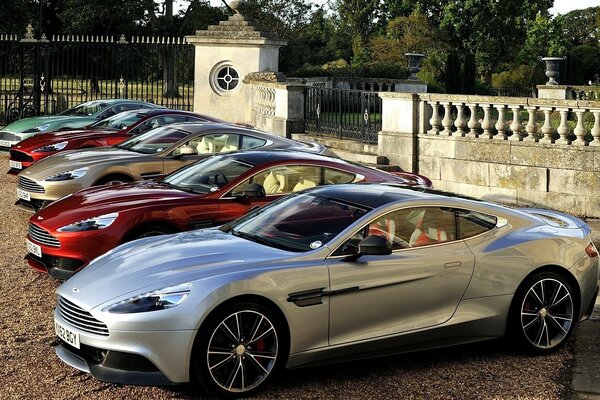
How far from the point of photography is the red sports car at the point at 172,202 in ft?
27.6

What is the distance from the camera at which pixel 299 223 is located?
21.7 ft

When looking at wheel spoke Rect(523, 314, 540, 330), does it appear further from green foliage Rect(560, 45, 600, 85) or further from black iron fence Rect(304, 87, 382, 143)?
green foliage Rect(560, 45, 600, 85)

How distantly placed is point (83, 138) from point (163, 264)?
10050mm

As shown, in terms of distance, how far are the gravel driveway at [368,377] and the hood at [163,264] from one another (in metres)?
0.59

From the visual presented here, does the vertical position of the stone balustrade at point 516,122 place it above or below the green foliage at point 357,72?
below

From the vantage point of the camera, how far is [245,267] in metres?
5.88

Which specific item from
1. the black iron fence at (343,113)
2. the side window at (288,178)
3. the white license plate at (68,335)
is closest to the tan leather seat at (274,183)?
the side window at (288,178)

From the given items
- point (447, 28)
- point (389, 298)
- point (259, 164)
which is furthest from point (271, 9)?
point (389, 298)

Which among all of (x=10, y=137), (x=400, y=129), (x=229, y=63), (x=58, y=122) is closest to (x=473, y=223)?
(x=400, y=129)

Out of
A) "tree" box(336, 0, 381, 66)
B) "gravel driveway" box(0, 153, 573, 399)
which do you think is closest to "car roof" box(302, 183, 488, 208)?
"gravel driveway" box(0, 153, 573, 399)

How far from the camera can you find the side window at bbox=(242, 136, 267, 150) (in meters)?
12.3

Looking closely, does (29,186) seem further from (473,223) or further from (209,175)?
(473,223)

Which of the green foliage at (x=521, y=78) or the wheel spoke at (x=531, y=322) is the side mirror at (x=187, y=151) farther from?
the green foliage at (x=521, y=78)

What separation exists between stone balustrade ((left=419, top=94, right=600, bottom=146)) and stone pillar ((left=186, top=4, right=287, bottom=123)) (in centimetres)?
976
